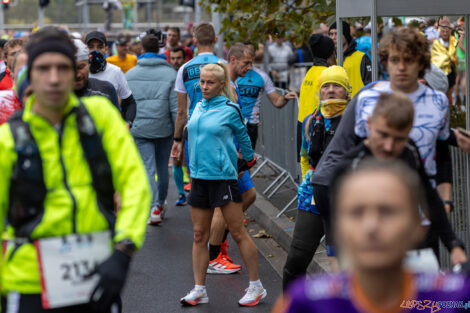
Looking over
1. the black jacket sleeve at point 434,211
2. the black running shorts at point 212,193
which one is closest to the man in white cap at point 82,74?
the black running shorts at point 212,193

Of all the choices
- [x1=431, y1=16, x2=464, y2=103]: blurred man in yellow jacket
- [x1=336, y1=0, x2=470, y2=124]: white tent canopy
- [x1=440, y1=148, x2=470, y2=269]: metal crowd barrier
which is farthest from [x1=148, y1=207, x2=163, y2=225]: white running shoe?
[x1=431, y1=16, x2=464, y2=103]: blurred man in yellow jacket

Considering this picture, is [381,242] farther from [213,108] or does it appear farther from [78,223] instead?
[213,108]

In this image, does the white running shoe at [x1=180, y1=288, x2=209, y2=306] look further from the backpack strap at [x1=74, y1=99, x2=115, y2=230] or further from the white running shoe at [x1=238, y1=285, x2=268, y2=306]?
the backpack strap at [x1=74, y1=99, x2=115, y2=230]

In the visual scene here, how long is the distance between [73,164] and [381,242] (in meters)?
1.54

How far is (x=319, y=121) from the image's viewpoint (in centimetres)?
571

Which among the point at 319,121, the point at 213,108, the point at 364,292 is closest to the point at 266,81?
the point at 213,108

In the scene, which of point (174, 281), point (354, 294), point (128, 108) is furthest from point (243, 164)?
point (354, 294)

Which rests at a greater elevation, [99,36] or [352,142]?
[99,36]

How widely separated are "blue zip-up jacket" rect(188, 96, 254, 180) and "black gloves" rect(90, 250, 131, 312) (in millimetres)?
3460

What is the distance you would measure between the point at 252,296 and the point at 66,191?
12.1 feet

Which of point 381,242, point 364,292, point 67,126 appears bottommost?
point 364,292

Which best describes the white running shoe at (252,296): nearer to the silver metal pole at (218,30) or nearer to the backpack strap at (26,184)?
the backpack strap at (26,184)

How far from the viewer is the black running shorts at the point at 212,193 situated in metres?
6.62

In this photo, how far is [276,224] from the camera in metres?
9.52
